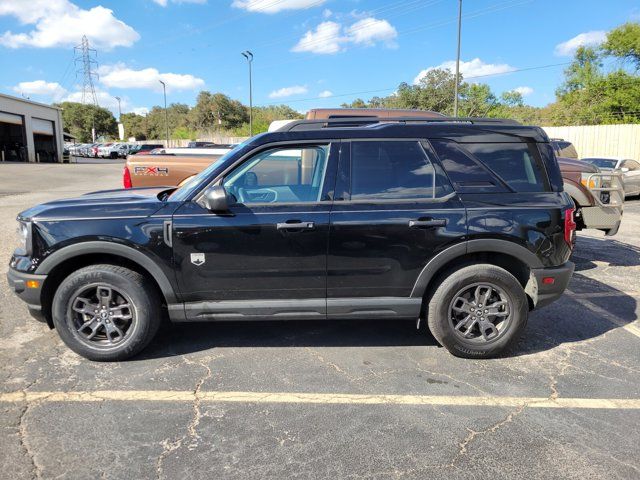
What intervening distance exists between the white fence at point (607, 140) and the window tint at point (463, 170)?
A: 23.8 m

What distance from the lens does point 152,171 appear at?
7.61m

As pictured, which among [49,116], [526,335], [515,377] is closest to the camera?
[515,377]

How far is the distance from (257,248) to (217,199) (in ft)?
1.59

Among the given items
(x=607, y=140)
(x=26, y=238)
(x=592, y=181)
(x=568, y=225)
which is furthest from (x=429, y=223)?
(x=607, y=140)

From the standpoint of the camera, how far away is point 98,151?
54.7 m

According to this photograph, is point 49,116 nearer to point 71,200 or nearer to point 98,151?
point 98,151

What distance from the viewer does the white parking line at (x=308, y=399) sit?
3270 millimetres

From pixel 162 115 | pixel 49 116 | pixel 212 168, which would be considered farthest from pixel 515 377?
pixel 162 115

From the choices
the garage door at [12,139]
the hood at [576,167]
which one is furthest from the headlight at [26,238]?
the garage door at [12,139]

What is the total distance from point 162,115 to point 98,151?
131 feet

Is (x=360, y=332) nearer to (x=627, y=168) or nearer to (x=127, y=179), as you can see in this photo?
(x=127, y=179)

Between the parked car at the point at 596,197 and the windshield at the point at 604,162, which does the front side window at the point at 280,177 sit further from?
the windshield at the point at 604,162

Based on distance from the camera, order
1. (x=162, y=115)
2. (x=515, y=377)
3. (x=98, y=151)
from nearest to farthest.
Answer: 1. (x=515, y=377)
2. (x=98, y=151)
3. (x=162, y=115)

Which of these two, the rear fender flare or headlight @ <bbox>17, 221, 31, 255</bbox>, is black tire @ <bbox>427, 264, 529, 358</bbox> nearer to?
the rear fender flare
